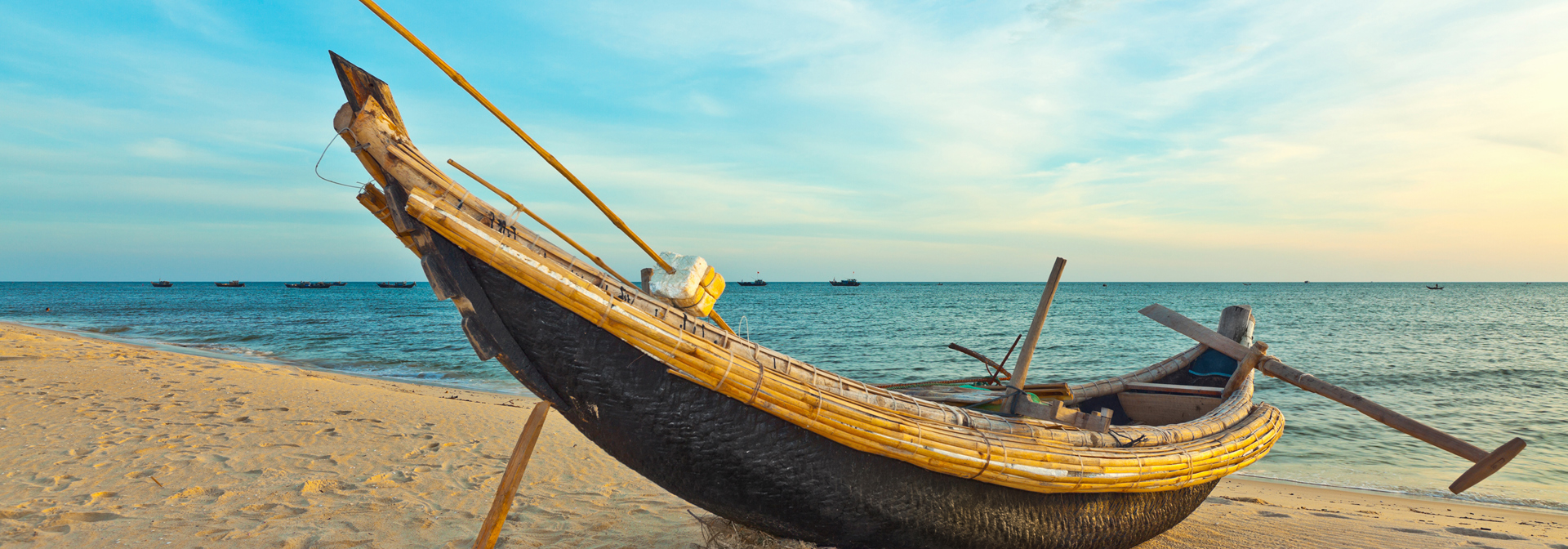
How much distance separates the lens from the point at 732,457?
305 centimetres

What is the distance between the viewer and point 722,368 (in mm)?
2779

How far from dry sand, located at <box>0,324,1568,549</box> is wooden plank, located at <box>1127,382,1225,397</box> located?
1.08 m

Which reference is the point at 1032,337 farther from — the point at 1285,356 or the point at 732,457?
the point at 1285,356

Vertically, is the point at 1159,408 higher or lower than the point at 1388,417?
lower

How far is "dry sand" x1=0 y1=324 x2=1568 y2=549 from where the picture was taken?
4312 millimetres

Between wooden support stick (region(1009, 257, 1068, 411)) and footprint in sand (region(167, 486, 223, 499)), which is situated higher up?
wooden support stick (region(1009, 257, 1068, 411))

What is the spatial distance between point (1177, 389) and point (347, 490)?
7.17 m

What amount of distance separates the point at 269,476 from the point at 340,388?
20.0 ft

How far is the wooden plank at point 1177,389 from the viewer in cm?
627

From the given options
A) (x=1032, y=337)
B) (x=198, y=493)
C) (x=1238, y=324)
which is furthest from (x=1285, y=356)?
(x=198, y=493)

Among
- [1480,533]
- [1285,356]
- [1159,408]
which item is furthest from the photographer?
[1285,356]

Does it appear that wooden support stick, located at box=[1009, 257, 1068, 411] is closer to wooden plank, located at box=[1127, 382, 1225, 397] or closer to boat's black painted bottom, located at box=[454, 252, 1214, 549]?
boat's black painted bottom, located at box=[454, 252, 1214, 549]

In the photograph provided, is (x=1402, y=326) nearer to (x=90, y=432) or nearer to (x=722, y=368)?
(x=722, y=368)

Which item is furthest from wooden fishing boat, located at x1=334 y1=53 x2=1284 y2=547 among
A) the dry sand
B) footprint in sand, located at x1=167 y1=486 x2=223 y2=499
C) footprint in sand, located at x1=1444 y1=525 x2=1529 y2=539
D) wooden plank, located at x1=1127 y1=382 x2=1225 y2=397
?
footprint in sand, located at x1=1444 y1=525 x2=1529 y2=539
